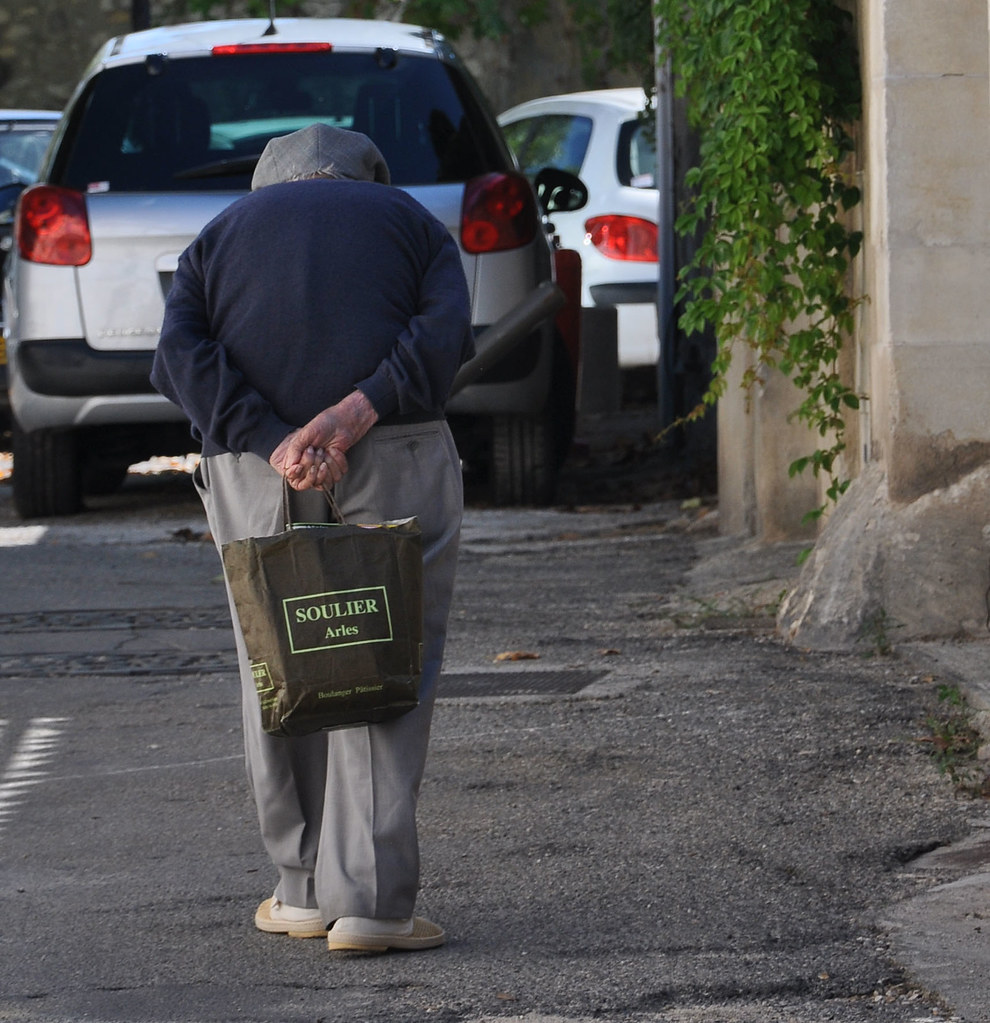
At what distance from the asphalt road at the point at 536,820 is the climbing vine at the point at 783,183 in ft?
2.59

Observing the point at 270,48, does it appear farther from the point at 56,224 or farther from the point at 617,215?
the point at 617,215

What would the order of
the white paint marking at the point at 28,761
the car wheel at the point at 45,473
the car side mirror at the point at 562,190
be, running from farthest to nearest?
the car side mirror at the point at 562,190, the car wheel at the point at 45,473, the white paint marking at the point at 28,761

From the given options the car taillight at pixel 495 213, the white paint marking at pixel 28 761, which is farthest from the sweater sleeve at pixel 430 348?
the car taillight at pixel 495 213

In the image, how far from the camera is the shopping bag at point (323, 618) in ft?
11.8

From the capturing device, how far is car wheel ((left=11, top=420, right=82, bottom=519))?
30.3 ft

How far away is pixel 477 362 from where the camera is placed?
8320mm

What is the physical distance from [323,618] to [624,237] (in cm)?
931

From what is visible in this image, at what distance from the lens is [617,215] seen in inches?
498

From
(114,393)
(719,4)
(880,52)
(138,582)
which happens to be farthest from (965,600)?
(114,393)

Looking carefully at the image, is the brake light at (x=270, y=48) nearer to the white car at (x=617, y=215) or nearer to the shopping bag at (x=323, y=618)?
the white car at (x=617, y=215)

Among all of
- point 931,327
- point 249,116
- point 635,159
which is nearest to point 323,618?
point 931,327

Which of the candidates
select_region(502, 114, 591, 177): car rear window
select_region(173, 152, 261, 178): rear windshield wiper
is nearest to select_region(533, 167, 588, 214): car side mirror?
select_region(173, 152, 261, 178): rear windshield wiper

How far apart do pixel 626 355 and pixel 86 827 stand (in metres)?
8.99

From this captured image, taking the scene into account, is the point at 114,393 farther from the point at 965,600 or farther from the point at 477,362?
the point at 965,600
